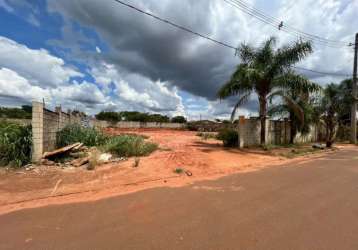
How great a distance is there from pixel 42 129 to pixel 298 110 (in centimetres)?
1327

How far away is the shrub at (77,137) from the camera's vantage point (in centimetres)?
987

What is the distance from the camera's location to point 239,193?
512cm

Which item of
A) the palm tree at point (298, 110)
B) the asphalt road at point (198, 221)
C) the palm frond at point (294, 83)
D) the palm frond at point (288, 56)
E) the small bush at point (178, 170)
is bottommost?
the asphalt road at point (198, 221)

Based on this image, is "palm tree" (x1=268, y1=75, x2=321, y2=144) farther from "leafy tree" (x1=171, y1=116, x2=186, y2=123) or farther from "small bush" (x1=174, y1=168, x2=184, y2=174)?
"leafy tree" (x1=171, y1=116, x2=186, y2=123)

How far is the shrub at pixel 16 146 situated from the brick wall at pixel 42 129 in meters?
0.23

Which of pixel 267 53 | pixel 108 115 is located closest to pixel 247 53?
pixel 267 53

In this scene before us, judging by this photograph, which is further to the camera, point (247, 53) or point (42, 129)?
point (247, 53)

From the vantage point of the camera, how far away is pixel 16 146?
752 cm

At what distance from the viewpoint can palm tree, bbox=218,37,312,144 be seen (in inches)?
517

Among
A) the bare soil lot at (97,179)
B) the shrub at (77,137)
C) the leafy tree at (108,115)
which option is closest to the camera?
the bare soil lot at (97,179)

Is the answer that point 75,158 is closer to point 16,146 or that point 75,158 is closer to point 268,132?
point 16,146

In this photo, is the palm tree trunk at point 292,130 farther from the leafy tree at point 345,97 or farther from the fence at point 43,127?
the fence at point 43,127

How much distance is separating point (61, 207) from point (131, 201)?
1.23 m

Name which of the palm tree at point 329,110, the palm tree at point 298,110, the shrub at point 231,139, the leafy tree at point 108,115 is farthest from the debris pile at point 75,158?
the leafy tree at point 108,115
